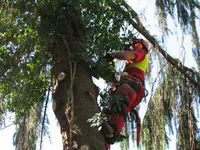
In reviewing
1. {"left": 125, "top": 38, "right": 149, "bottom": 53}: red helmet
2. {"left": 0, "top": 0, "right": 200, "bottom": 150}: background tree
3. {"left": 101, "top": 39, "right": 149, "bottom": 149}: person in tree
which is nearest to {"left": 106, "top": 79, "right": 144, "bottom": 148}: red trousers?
{"left": 101, "top": 39, "right": 149, "bottom": 149}: person in tree

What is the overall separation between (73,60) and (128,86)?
438 millimetres

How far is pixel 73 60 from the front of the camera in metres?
2.82

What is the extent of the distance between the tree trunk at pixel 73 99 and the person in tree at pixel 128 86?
0.45ft

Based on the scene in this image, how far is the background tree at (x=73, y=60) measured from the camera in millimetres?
2676

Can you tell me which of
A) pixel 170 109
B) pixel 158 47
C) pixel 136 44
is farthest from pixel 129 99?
pixel 170 109

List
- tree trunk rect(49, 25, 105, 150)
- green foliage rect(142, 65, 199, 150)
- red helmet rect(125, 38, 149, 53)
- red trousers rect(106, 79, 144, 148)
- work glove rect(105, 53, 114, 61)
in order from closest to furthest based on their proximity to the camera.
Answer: tree trunk rect(49, 25, 105, 150) → red trousers rect(106, 79, 144, 148) → work glove rect(105, 53, 114, 61) → red helmet rect(125, 38, 149, 53) → green foliage rect(142, 65, 199, 150)

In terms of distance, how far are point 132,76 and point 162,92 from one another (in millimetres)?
647

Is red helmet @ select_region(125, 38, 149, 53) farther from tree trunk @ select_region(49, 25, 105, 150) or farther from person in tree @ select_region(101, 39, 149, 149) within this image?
tree trunk @ select_region(49, 25, 105, 150)

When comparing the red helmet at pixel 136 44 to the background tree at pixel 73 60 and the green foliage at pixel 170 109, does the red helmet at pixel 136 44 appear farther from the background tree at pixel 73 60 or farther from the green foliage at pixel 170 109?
the green foliage at pixel 170 109

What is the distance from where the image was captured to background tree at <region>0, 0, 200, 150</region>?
2676mm

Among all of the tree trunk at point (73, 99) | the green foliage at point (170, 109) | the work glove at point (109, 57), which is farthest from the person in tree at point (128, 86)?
the green foliage at point (170, 109)

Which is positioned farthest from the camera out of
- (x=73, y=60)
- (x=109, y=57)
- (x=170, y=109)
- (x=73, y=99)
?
(x=170, y=109)

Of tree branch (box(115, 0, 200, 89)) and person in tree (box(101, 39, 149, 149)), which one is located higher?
tree branch (box(115, 0, 200, 89))

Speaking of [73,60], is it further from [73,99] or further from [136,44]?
[136,44]
